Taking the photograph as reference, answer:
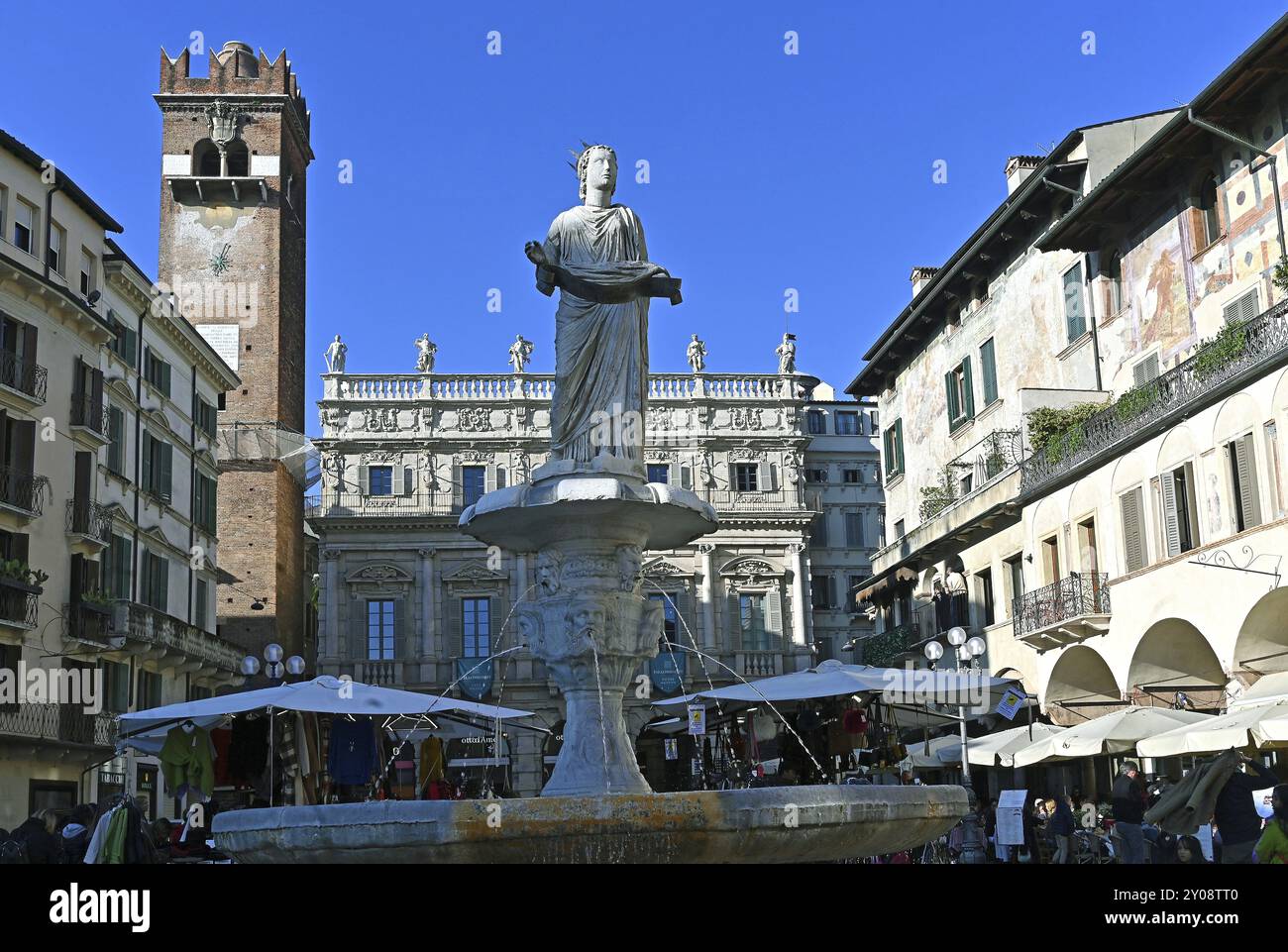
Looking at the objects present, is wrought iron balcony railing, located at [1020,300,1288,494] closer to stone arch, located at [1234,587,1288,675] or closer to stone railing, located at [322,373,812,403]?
stone arch, located at [1234,587,1288,675]

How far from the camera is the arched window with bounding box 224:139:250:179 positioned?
55750 millimetres

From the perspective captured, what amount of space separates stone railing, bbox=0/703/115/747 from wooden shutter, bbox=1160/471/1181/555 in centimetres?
2169

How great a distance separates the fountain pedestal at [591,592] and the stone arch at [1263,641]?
47.7ft

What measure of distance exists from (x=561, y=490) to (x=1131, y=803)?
8243mm

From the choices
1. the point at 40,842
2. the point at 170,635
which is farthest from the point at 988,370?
the point at 40,842

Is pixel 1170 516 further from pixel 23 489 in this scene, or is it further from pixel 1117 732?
pixel 23 489

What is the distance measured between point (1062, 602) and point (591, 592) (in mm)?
20269

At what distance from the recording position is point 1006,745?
24406mm

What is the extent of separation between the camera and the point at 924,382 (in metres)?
41.9

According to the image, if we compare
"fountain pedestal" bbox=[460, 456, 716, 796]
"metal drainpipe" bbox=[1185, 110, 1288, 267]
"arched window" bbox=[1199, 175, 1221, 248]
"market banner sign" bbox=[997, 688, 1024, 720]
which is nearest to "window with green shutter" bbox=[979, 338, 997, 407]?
"arched window" bbox=[1199, 175, 1221, 248]

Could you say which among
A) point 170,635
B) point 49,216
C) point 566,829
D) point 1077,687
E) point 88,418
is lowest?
point 566,829

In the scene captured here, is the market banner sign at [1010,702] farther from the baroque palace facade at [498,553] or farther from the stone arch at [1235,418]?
the baroque palace facade at [498,553]
